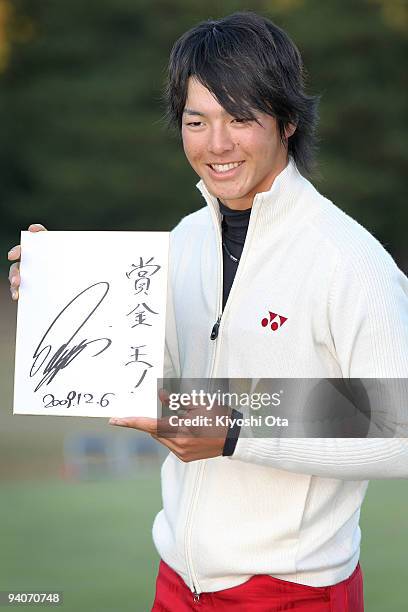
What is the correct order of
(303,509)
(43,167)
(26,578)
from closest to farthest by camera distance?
1. (303,509)
2. (26,578)
3. (43,167)

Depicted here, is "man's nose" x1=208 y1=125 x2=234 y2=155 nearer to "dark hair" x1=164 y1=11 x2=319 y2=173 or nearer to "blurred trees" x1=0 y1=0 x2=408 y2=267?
"dark hair" x1=164 y1=11 x2=319 y2=173

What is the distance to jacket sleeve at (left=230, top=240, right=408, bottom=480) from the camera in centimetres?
139

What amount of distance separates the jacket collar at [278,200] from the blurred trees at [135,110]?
10403mm

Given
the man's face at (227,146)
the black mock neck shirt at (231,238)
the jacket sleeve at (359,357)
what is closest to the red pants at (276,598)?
the jacket sleeve at (359,357)

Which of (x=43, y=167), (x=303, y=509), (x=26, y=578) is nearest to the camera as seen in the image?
(x=303, y=509)

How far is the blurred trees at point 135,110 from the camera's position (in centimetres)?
1193

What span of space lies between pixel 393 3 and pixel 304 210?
11.3m

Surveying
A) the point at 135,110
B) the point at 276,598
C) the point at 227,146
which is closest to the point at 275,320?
the point at 227,146

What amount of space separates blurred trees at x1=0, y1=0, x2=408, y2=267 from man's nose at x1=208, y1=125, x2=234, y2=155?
10407mm

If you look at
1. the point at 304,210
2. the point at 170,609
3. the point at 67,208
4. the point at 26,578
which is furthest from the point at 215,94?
the point at 67,208

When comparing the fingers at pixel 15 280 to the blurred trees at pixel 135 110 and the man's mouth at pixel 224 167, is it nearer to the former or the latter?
the man's mouth at pixel 224 167

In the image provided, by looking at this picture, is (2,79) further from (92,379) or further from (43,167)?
(92,379)

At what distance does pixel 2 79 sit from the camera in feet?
40.3
